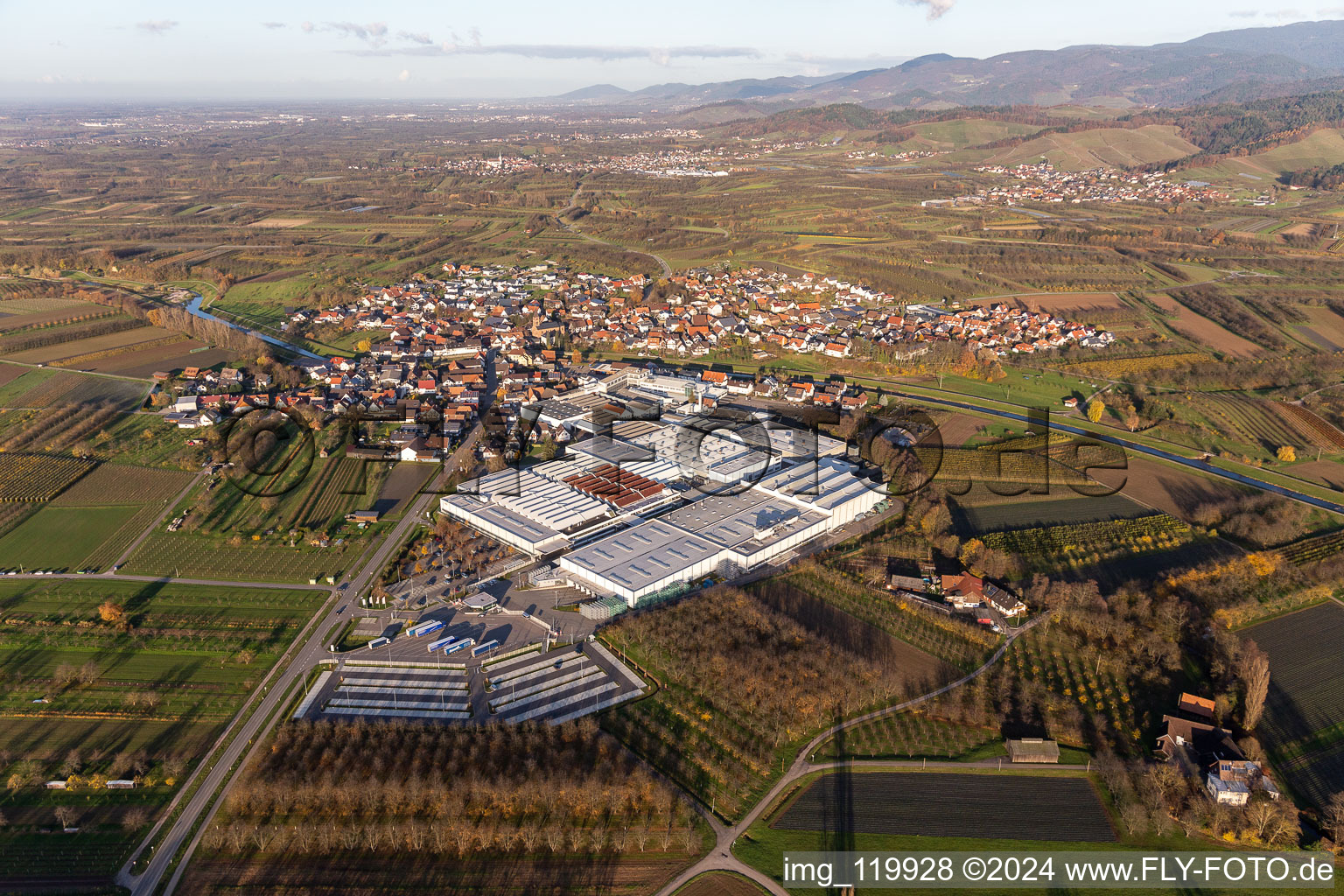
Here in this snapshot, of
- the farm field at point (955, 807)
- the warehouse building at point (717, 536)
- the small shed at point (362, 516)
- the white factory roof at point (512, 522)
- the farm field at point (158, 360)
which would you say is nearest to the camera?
the farm field at point (955, 807)

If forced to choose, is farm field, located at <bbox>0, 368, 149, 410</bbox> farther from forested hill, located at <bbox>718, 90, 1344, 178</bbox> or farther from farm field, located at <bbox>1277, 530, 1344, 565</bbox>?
forested hill, located at <bbox>718, 90, 1344, 178</bbox>

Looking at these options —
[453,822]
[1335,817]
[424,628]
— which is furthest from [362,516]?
[1335,817]

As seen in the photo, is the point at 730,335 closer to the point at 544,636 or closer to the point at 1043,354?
the point at 1043,354

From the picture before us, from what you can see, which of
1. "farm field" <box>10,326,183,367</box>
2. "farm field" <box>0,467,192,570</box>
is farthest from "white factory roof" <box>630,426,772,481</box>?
"farm field" <box>10,326,183,367</box>

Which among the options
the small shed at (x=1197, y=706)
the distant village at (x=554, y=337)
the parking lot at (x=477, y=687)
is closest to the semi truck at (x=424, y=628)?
the parking lot at (x=477, y=687)

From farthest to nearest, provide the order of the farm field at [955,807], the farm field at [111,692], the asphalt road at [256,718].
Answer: the farm field at [955,807] < the farm field at [111,692] < the asphalt road at [256,718]

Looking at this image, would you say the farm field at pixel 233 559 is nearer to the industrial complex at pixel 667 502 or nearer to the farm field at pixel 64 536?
the farm field at pixel 64 536

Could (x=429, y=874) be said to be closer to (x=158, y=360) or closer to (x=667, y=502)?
(x=667, y=502)
